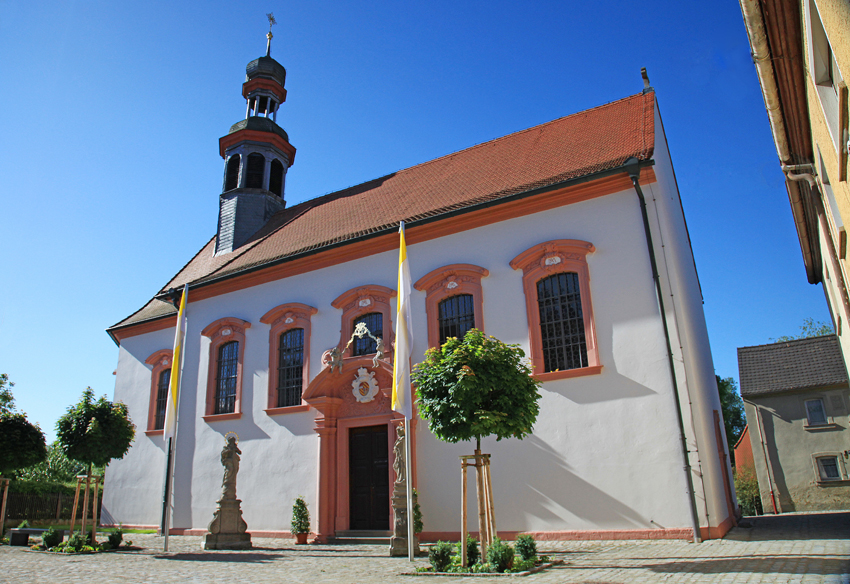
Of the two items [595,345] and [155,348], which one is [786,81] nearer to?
[595,345]

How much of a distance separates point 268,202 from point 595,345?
1407 cm

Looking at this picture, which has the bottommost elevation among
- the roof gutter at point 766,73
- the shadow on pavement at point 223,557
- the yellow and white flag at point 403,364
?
the shadow on pavement at point 223,557

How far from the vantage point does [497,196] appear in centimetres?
1304

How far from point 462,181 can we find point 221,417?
28.7 feet

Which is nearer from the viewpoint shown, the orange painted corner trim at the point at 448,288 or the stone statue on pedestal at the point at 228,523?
the stone statue on pedestal at the point at 228,523

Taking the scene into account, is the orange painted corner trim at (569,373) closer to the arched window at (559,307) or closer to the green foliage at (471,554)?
the arched window at (559,307)

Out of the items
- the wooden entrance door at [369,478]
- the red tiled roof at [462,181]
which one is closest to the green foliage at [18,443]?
the red tiled roof at [462,181]

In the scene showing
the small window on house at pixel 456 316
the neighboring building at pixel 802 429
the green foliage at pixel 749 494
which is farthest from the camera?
the green foliage at pixel 749 494

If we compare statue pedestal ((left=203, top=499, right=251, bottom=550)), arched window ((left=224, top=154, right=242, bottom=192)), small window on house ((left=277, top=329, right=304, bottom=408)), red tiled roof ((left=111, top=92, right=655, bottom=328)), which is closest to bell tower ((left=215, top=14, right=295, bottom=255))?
arched window ((left=224, top=154, right=242, bottom=192))

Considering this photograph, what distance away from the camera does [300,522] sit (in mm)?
12953

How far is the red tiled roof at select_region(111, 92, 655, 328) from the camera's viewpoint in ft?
43.0

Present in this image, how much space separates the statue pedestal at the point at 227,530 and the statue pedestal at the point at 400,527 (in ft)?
12.1

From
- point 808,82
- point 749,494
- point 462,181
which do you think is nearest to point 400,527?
point 808,82

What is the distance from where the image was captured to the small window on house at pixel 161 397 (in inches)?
696
